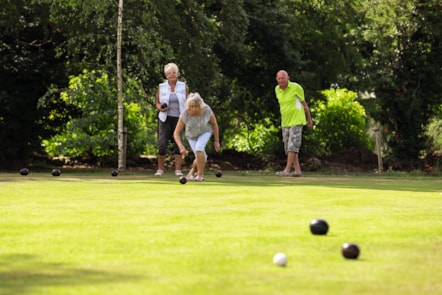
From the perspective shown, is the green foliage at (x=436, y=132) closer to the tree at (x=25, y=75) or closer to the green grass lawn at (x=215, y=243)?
the tree at (x=25, y=75)

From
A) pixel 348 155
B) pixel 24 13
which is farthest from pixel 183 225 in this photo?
pixel 348 155

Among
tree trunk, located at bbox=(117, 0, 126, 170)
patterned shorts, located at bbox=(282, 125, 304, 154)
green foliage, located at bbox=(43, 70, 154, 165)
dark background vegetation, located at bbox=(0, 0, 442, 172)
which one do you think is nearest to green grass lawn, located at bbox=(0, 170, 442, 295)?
patterned shorts, located at bbox=(282, 125, 304, 154)

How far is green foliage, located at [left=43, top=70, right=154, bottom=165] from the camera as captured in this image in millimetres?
23844

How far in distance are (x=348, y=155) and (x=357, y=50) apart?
490 cm

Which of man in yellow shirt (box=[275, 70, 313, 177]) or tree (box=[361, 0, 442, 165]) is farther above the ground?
tree (box=[361, 0, 442, 165])

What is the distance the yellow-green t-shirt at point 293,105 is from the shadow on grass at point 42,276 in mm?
12978

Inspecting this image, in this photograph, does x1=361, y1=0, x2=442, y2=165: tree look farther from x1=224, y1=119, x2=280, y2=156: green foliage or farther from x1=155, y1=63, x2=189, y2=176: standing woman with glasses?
x1=155, y1=63, x2=189, y2=176: standing woman with glasses

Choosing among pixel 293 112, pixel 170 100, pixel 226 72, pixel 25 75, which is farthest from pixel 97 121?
pixel 293 112

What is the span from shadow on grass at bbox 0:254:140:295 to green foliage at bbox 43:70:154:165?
1668cm

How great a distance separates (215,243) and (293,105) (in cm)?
1202

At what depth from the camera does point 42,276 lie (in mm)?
6156

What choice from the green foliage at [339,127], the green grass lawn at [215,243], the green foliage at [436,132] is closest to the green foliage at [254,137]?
the green foliage at [339,127]

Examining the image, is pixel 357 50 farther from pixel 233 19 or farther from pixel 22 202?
pixel 22 202

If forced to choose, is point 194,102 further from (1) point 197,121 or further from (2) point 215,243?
(2) point 215,243
